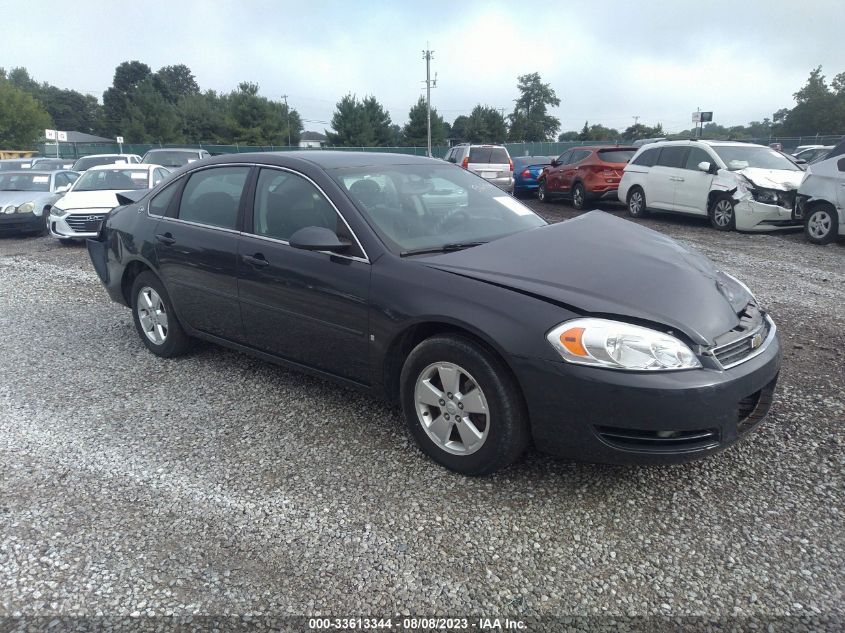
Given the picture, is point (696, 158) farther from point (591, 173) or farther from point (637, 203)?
point (591, 173)

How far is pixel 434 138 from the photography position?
6238 cm

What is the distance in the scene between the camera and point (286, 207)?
406 centimetres

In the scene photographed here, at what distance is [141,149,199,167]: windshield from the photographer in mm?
16141

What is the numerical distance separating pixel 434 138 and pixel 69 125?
263 feet

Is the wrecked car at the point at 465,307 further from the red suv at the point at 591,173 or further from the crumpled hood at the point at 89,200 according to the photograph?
the red suv at the point at 591,173

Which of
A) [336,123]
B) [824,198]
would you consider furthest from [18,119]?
[824,198]

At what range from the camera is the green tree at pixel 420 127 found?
61.0 metres

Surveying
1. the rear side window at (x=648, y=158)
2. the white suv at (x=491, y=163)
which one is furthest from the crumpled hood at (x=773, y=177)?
the white suv at (x=491, y=163)

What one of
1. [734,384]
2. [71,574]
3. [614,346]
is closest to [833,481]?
[734,384]

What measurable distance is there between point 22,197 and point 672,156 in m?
13.4

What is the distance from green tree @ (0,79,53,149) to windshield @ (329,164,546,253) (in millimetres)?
62997

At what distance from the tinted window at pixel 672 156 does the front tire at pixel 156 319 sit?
1076 cm

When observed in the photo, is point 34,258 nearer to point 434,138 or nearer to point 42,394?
point 42,394

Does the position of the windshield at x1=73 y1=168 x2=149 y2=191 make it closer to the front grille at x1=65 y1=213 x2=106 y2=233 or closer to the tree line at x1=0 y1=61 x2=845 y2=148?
the front grille at x1=65 y1=213 x2=106 y2=233
